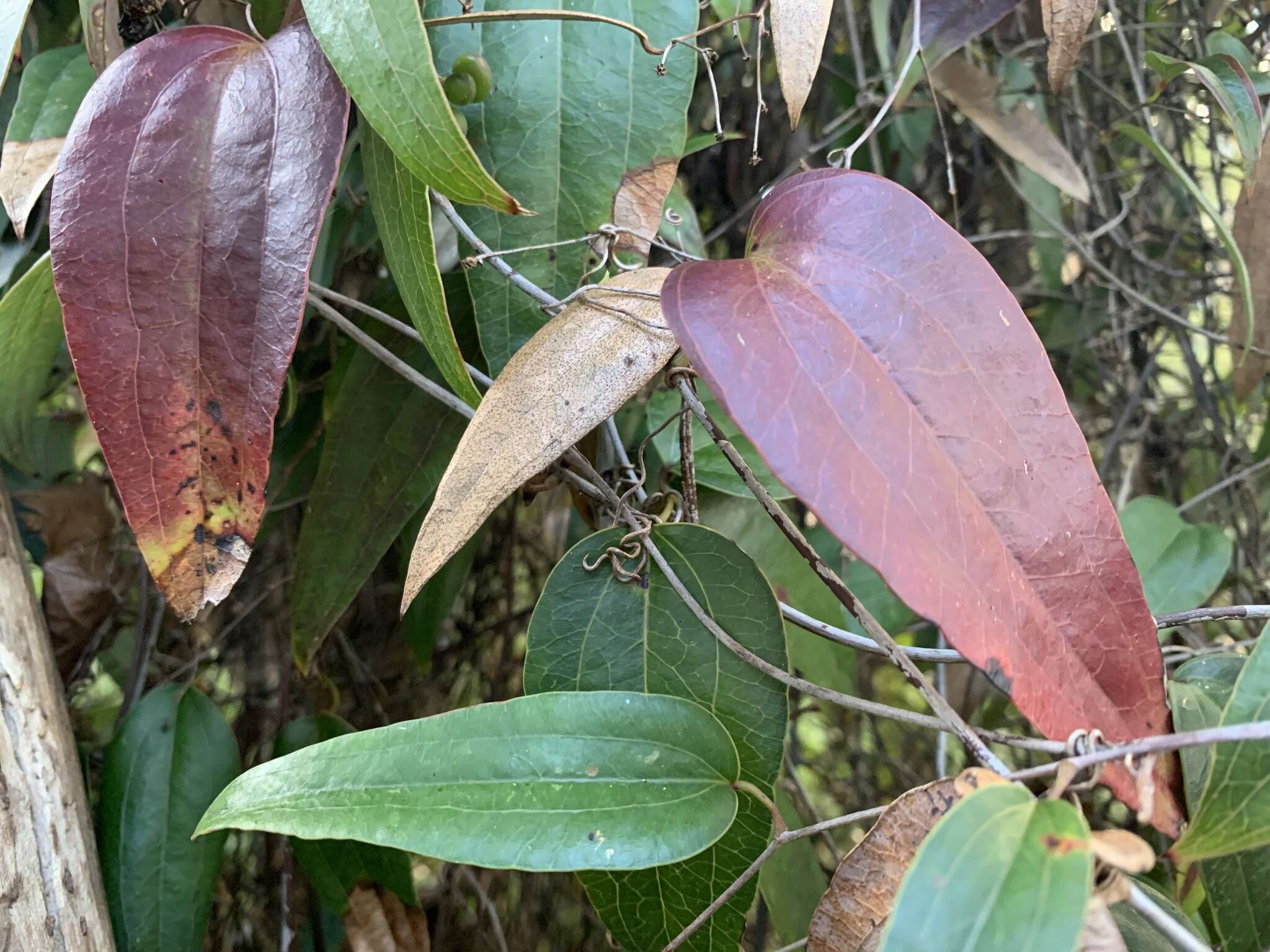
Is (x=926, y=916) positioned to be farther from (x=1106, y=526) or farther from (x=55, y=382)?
(x=55, y=382)

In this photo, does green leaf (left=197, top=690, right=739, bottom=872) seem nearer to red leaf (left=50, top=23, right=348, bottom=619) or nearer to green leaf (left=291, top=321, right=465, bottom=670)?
red leaf (left=50, top=23, right=348, bottom=619)

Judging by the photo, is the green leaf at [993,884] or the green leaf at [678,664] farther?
the green leaf at [678,664]

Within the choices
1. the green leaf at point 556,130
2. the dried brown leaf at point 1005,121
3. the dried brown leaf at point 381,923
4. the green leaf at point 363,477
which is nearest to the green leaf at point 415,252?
the green leaf at point 556,130

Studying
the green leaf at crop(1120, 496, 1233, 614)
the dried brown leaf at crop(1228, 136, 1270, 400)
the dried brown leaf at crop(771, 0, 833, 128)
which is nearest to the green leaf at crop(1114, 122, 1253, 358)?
the dried brown leaf at crop(1228, 136, 1270, 400)

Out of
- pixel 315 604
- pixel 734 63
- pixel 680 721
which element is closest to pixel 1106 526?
pixel 680 721

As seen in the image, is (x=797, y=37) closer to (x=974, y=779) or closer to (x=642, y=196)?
(x=642, y=196)

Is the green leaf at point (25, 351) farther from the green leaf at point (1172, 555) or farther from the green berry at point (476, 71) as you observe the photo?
the green leaf at point (1172, 555)

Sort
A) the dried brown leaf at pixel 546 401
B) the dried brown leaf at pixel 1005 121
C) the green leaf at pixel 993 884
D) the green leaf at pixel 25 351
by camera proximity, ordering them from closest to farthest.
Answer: the green leaf at pixel 993 884, the dried brown leaf at pixel 546 401, the green leaf at pixel 25 351, the dried brown leaf at pixel 1005 121
